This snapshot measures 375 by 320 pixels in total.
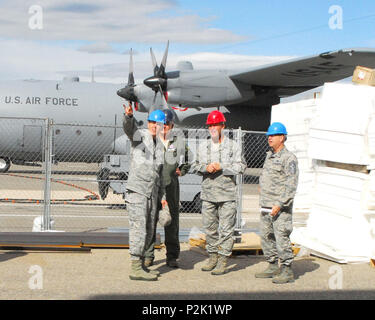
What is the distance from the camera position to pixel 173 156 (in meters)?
7.06

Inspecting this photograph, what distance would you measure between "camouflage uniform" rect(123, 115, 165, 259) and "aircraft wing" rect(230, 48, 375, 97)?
10.0 metres

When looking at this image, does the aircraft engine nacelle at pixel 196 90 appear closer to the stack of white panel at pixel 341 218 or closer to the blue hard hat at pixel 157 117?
the stack of white panel at pixel 341 218

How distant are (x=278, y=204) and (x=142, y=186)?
66.5 inches

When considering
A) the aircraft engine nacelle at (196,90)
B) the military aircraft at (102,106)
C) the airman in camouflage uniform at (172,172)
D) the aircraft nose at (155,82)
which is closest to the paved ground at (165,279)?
the airman in camouflage uniform at (172,172)

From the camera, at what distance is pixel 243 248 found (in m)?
8.38

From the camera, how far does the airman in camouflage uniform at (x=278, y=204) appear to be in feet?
21.7

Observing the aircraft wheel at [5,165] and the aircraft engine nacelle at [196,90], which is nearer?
the aircraft engine nacelle at [196,90]

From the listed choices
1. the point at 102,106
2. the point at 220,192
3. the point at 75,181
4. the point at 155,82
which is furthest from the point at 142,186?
the point at 102,106

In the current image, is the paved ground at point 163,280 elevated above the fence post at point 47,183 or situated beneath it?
situated beneath

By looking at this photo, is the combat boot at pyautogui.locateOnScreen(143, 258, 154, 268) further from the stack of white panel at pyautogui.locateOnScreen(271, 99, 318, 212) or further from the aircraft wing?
the aircraft wing

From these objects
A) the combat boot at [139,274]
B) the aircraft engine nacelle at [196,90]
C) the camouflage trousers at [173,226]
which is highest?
the aircraft engine nacelle at [196,90]

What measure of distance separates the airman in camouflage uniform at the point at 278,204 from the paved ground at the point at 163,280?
0.28m
